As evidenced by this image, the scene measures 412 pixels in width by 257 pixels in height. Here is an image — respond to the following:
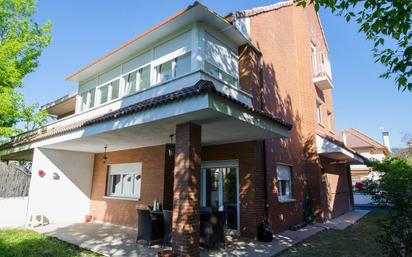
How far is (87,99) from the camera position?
44.9 feet

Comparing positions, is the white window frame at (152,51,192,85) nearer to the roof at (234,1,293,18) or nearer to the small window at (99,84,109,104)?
the roof at (234,1,293,18)

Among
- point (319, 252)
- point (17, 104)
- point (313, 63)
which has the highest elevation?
point (313, 63)

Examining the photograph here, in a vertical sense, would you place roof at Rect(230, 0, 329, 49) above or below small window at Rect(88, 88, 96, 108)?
above

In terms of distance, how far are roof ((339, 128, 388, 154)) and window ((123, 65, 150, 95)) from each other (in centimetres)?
3608

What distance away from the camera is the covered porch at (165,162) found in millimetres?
6797

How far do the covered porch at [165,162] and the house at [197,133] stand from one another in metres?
0.04

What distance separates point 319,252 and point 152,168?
717cm

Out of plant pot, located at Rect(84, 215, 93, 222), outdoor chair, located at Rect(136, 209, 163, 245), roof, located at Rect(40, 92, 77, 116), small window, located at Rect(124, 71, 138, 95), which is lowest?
plant pot, located at Rect(84, 215, 93, 222)

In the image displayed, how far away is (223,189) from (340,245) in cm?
446

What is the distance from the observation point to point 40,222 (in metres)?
11.9

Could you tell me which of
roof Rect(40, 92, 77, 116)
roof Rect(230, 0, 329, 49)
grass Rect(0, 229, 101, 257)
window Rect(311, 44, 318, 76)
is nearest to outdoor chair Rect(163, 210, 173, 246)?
grass Rect(0, 229, 101, 257)

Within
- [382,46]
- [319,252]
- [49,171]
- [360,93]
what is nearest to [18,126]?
[49,171]

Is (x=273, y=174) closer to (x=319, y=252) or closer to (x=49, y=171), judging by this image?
(x=319, y=252)

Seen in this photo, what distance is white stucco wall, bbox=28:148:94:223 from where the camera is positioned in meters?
12.1
